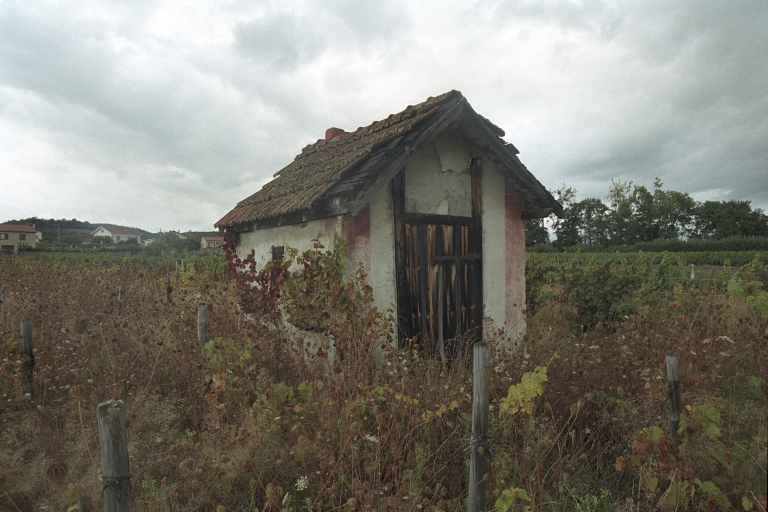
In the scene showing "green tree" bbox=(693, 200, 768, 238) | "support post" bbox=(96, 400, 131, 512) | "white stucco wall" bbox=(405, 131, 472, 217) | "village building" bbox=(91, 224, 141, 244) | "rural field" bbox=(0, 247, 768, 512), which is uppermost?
"village building" bbox=(91, 224, 141, 244)

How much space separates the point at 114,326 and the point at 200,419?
2.92 meters

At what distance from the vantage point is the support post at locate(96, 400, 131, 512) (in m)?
1.98

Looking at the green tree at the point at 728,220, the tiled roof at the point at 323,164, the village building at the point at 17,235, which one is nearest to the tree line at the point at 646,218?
the green tree at the point at 728,220

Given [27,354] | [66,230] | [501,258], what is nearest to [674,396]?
[501,258]

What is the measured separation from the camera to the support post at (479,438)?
Answer: 8.86 ft

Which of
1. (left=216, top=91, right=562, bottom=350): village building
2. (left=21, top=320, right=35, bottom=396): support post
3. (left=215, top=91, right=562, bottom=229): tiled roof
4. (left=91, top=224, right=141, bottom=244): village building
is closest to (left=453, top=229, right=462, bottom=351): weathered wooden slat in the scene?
(left=216, top=91, right=562, bottom=350): village building

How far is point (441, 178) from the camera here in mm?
6301

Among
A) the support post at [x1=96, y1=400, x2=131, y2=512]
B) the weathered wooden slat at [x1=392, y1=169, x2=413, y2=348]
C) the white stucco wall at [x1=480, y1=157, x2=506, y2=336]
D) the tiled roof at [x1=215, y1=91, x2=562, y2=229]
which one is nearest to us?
the support post at [x1=96, y1=400, x2=131, y2=512]

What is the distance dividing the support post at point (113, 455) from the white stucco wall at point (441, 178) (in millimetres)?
4486

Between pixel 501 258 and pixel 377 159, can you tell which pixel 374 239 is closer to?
pixel 377 159

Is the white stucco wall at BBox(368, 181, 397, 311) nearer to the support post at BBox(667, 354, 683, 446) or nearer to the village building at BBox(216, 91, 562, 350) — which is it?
the village building at BBox(216, 91, 562, 350)

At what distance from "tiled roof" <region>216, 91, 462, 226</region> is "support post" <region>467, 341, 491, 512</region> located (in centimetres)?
326

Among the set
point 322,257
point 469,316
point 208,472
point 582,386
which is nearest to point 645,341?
point 582,386

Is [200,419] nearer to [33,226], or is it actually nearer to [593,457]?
[593,457]
